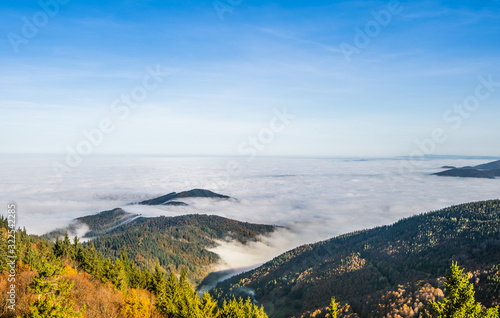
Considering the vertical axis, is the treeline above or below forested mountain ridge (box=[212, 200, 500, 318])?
above

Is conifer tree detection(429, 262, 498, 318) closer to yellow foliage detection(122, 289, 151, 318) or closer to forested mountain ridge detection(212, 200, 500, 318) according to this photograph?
yellow foliage detection(122, 289, 151, 318)

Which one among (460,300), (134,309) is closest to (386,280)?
(134,309)

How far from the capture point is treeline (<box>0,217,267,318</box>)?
75.0ft

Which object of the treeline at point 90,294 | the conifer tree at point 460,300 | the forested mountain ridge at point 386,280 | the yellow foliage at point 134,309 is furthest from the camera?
the forested mountain ridge at point 386,280

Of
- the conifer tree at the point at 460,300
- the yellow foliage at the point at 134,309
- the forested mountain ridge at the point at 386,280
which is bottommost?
the forested mountain ridge at the point at 386,280

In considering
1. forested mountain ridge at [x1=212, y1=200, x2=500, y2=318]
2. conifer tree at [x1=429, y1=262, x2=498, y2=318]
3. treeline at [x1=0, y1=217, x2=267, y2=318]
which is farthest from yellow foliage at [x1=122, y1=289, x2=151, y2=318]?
forested mountain ridge at [x1=212, y1=200, x2=500, y2=318]

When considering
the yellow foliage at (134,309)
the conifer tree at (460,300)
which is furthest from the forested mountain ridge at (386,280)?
the conifer tree at (460,300)

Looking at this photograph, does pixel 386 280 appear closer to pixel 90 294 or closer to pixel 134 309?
pixel 134 309

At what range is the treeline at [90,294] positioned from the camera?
2286 cm

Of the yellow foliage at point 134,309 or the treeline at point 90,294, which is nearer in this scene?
the treeline at point 90,294

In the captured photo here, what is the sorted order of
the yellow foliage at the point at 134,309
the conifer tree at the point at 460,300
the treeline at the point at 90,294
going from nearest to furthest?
the conifer tree at the point at 460,300
the treeline at the point at 90,294
the yellow foliage at the point at 134,309

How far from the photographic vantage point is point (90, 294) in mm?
40062

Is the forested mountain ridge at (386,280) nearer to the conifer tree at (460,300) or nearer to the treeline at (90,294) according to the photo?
the treeline at (90,294)

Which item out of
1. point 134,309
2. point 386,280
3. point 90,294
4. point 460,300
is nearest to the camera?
point 460,300
